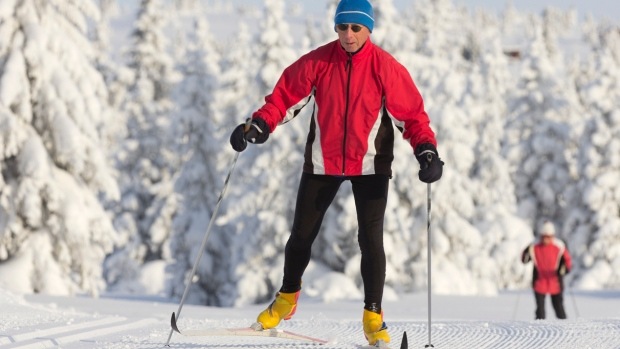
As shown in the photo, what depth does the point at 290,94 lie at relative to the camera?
5844mm

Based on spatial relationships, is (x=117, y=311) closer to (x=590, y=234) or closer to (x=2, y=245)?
(x=2, y=245)

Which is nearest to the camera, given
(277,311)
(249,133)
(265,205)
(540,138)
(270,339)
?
(249,133)

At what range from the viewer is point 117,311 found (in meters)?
11.0

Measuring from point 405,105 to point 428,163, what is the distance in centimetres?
37

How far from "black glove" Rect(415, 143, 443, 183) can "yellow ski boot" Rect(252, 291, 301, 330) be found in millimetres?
1179

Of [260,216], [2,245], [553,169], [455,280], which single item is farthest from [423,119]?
[553,169]

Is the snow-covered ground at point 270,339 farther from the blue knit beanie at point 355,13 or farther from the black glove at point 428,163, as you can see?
the blue knit beanie at point 355,13

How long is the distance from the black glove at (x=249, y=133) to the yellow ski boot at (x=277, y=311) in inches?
38.9

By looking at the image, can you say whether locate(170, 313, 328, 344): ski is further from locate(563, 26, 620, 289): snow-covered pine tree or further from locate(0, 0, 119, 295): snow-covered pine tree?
locate(563, 26, 620, 289): snow-covered pine tree

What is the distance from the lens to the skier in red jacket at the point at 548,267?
13.6 metres

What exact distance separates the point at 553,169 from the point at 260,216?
65.4 feet

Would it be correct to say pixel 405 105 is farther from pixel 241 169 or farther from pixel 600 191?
pixel 600 191

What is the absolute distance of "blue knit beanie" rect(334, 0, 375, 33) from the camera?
561cm

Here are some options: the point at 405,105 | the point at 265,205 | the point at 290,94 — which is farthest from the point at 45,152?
the point at 405,105
